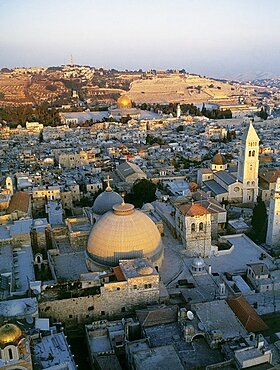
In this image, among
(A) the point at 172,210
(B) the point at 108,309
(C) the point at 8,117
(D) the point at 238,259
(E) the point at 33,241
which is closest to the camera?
(B) the point at 108,309

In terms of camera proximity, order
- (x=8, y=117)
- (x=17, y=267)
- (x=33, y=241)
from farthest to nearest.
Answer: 1. (x=8, y=117)
2. (x=33, y=241)
3. (x=17, y=267)

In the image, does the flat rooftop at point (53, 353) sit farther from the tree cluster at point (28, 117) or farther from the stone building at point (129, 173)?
the tree cluster at point (28, 117)

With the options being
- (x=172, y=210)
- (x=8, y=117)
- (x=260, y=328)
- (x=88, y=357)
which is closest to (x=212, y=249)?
(x=172, y=210)

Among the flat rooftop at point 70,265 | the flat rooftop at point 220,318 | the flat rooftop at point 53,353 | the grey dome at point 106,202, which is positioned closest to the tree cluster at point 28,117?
the grey dome at point 106,202

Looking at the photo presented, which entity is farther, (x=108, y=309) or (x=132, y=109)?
(x=132, y=109)

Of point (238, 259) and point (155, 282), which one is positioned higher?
point (155, 282)

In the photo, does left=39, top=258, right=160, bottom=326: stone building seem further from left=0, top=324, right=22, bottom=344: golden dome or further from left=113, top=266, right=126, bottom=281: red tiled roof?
left=0, top=324, right=22, bottom=344: golden dome

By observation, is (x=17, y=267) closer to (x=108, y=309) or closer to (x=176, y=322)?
(x=108, y=309)
